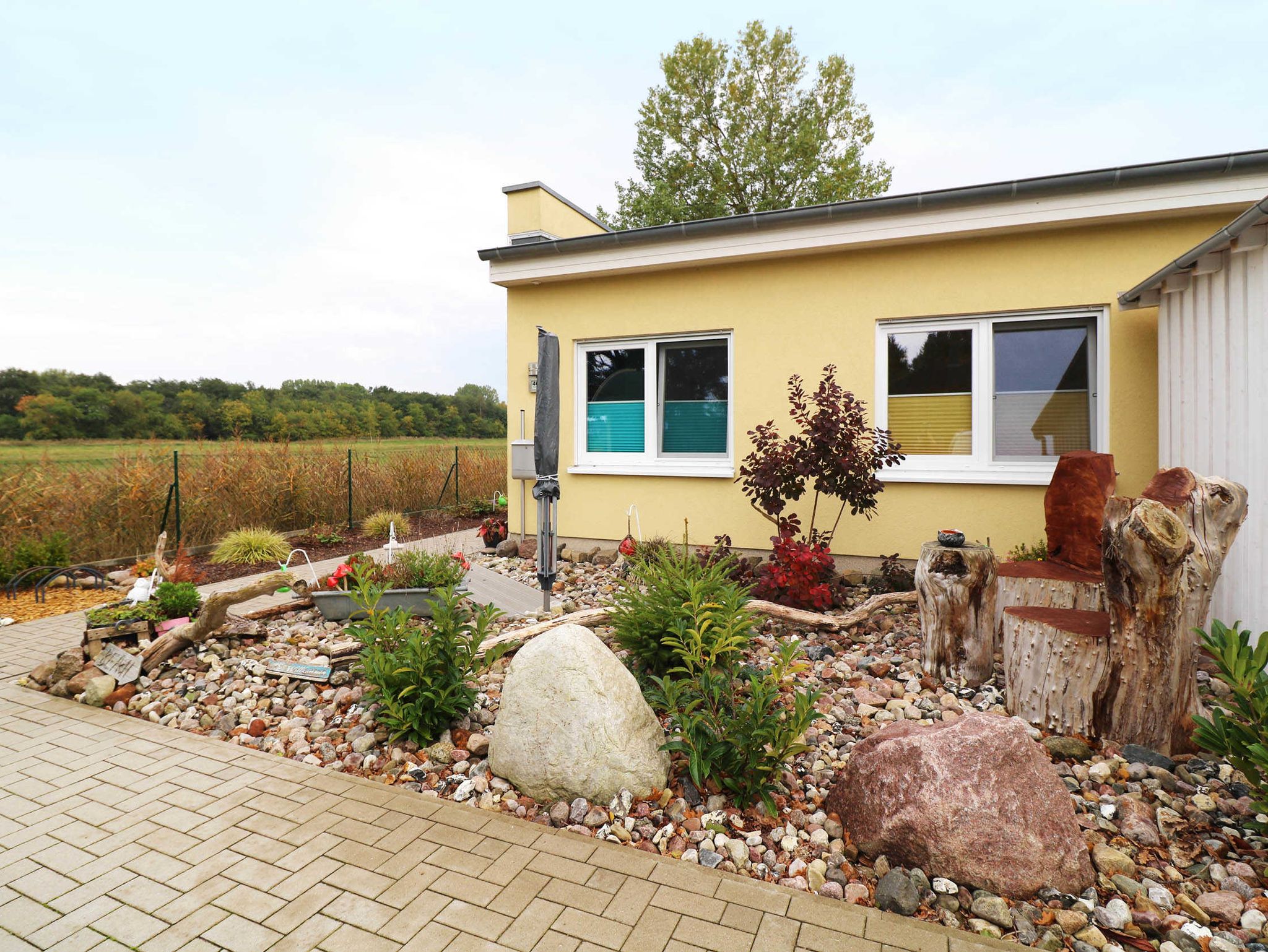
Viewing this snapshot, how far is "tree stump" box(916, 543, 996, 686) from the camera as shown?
378 cm

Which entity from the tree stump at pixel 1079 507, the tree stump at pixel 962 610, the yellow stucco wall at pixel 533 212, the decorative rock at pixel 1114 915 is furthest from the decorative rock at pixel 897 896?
the yellow stucco wall at pixel 533 212

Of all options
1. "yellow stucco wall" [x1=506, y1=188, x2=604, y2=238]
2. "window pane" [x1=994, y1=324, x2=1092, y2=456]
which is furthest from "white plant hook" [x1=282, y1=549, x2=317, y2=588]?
"window pane" [x1=994, y1=324, x2=1092, y2=456]

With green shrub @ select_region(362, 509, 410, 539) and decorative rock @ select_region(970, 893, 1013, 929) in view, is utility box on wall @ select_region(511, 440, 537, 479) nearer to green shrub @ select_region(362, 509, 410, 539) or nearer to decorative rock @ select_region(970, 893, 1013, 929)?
green shrub @ select_region(362, 509, 410, 539)

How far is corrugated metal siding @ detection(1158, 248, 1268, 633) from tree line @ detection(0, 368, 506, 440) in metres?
12.5

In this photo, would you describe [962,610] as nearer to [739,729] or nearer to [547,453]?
[739,729]

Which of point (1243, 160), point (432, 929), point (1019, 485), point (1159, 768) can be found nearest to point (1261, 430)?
point (1159, 768)

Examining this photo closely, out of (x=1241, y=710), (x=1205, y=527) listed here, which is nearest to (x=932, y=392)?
(x=1205, y=527)

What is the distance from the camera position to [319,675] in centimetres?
409

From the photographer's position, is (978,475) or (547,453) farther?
(978,475)

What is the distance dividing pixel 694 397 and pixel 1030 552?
3554 millimetres

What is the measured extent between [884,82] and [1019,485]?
21969mm

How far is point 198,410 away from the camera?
714 inches

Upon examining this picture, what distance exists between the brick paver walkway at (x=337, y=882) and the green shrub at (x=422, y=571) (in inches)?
77.8

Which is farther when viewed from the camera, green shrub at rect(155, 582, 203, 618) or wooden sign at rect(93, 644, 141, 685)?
green shrub at rect(155, 582, 203, 618)
